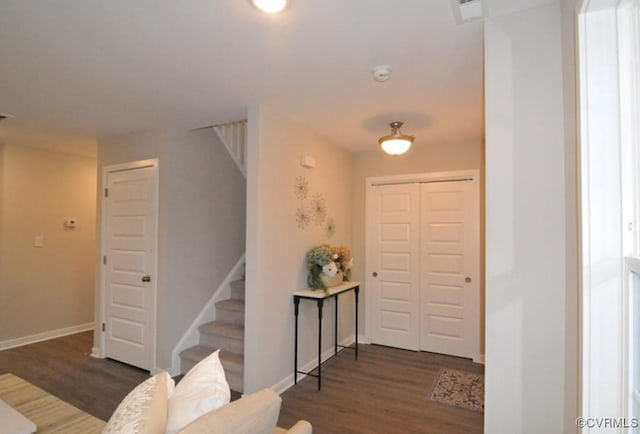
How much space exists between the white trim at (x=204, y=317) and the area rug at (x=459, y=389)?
244 cm

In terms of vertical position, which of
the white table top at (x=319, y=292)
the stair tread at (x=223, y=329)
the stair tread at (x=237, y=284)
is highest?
the white table top at (x=319, y=292)

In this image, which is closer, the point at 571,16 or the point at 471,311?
the point at 571,16

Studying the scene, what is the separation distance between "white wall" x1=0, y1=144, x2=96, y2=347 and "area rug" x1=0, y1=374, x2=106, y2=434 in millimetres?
3015

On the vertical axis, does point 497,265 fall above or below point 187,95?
below

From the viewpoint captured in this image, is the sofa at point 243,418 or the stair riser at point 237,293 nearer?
the sofa at point 243,418

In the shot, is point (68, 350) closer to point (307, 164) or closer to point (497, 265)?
point (307, 164)

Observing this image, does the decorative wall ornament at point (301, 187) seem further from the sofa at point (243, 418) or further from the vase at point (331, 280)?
the sofa at point (243, 418)

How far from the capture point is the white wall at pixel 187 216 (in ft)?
11.2

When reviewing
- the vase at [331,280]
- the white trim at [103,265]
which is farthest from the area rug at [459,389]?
the white trim at [103,265]

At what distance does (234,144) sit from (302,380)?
2730 millimetres

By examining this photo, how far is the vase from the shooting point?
11.2ft

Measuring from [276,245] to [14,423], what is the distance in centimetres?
198

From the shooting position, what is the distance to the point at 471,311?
3.90m

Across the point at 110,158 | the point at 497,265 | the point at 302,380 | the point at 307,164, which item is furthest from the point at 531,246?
the point at 110,158
